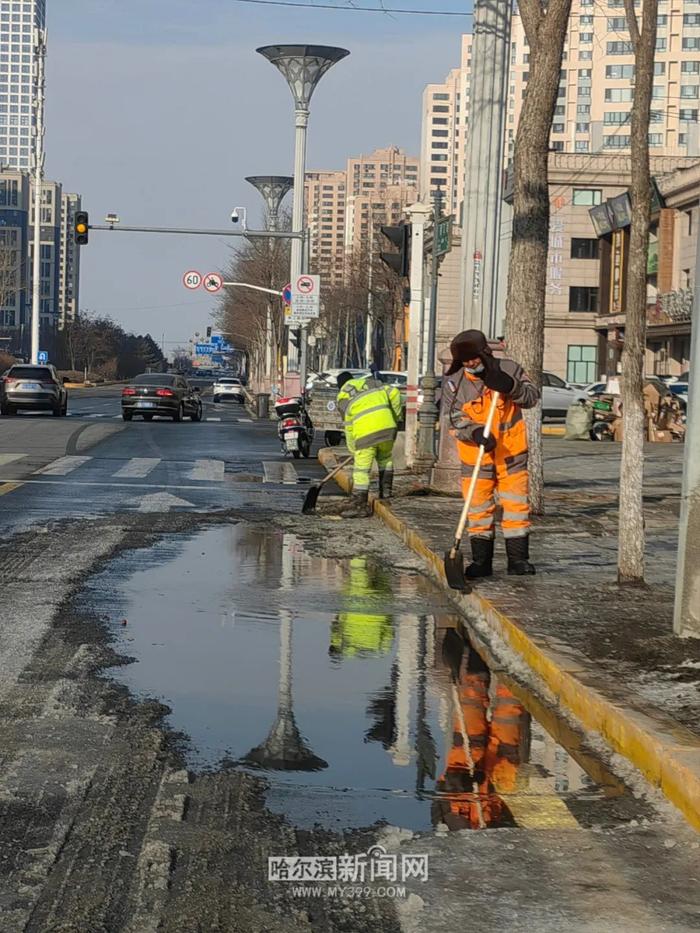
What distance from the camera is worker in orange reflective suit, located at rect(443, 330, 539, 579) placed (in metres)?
10.1

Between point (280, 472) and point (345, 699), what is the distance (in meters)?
15.5

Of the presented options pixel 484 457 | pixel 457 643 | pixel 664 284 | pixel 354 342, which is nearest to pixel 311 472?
pixel 484 457

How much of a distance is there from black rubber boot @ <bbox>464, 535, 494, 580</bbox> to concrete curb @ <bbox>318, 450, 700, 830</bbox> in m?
1.16

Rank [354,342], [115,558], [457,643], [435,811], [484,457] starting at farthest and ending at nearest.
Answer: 1. [354,342]
2. [115,558]
3. [484,457]
4. [457,643]
5. [435,811]

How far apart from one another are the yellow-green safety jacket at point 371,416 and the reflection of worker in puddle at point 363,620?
416 centimetres

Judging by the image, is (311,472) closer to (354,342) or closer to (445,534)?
(445,534)

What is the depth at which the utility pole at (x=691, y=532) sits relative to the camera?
26.2 ft

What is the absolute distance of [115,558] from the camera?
12.0 metres

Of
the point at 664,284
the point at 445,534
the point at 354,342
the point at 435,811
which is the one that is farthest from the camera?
the point at 354,342

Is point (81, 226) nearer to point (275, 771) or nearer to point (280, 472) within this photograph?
point (280, 472)

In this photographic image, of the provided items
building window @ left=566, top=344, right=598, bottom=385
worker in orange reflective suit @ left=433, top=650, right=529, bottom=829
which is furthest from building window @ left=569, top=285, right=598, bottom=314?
worker in orange reflective suit @ left=433, top=650, right=529, bottom=829

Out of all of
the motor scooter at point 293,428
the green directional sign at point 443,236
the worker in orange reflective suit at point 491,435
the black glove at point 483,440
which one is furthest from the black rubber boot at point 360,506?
the motor scooter at point 293,428

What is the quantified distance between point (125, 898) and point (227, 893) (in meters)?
0.29

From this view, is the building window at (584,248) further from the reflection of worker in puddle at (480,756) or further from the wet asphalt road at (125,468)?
the reflection of worker in puddle at (480,756)
